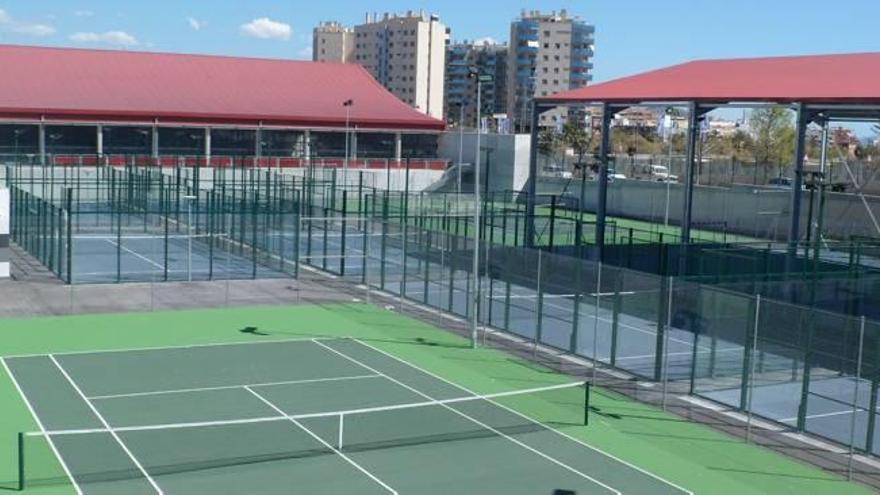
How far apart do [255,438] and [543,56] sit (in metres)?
183

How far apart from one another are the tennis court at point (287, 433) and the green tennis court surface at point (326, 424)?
0.13 feet

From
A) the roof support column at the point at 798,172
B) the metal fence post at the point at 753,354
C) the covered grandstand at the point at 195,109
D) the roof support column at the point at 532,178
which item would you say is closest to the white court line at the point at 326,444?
the metal fence post at the point at 753,354

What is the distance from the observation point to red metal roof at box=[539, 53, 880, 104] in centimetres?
3778

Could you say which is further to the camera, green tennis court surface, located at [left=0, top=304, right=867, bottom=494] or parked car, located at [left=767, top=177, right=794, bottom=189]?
parked car, located at [left=767, top=177, right=794, bottom=189]

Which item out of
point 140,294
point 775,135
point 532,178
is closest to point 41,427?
point 140,294

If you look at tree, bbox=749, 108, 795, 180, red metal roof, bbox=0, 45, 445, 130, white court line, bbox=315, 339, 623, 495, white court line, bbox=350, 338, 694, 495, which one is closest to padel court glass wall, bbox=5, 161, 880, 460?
white court line, bbox=350, 338, 694, 495

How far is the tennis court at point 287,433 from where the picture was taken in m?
16.2

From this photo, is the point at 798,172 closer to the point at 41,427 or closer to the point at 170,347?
the point at 170,347

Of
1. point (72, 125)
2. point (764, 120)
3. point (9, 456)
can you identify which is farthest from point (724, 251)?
point (764, 120)

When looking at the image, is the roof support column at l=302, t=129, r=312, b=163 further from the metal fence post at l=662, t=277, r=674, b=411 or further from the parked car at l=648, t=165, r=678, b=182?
the metal fence post at l=662, t=277, r=674, b=411

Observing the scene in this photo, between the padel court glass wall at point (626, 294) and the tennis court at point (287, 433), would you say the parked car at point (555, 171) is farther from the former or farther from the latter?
the tennis court at point (287, 433)

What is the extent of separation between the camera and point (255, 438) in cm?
1789

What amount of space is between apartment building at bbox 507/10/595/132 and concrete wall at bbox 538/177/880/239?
4630 inches

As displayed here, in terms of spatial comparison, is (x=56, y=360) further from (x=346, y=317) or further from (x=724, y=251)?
(x=724, y=251)
